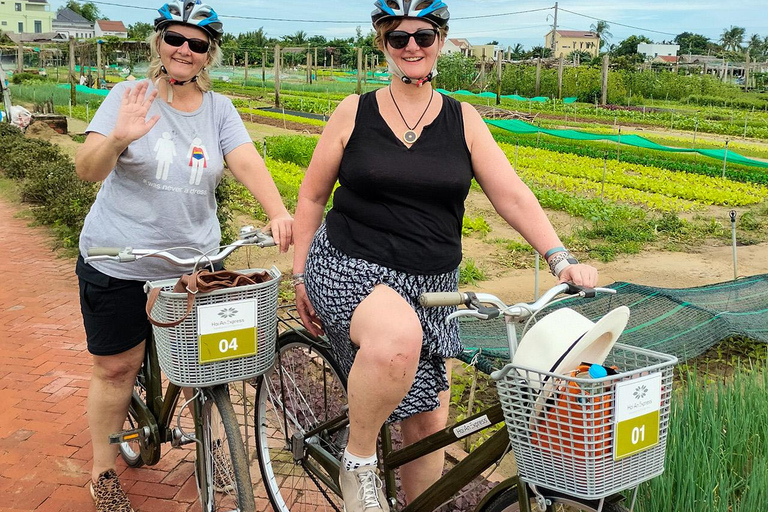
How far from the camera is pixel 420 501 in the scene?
247 centimetres

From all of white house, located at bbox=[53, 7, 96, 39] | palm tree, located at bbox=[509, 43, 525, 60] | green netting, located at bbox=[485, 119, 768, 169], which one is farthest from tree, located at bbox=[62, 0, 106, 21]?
green netting, located at bbox=[485, 119, 768, 169]

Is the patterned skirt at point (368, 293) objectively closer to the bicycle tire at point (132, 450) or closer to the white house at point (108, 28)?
the bicycle tire at point (132, 450)

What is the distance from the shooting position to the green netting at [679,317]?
4475mm

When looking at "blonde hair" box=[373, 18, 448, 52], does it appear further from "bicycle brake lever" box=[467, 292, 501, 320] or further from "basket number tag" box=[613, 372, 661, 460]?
"basket number tag" box=[613, 372, 661, 460]

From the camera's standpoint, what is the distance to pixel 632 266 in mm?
8336

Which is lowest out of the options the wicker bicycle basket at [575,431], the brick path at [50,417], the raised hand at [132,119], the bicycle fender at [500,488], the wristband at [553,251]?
the brick path at [50,417]

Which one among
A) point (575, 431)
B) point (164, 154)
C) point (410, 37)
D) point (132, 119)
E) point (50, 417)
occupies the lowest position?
point (50, 417)

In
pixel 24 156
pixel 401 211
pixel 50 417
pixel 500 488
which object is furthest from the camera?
pixel 24 156

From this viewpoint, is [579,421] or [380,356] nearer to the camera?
[579,421]

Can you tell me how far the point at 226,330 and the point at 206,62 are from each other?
38.6 inches

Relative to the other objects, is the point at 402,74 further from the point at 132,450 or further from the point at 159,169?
the point at 132,450

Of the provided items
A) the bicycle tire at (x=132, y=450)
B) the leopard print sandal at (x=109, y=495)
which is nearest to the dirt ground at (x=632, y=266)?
the bicycle tire at (x=132, y=450)

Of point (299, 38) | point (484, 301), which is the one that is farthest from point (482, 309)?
point (299, 38)

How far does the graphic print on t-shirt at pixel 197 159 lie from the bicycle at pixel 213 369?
0.26 meters
